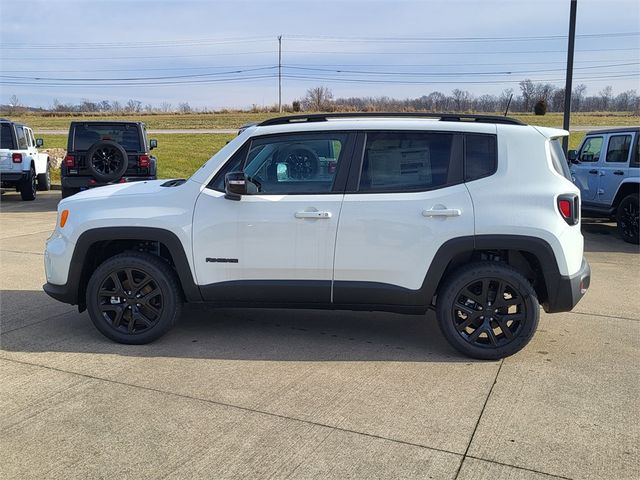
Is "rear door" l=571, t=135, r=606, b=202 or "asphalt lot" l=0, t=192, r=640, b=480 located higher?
"rear door" l=571, t=135, r=606, b=202

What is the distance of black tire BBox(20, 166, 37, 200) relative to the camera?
14820 mm

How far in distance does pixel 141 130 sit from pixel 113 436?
10711 mm

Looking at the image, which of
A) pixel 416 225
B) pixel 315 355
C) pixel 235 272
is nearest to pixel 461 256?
pixel 416 225

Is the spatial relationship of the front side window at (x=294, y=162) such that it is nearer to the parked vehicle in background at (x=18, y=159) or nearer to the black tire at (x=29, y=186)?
the parked vehicle in background at (x=18, y=159)

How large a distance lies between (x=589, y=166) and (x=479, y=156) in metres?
7.60

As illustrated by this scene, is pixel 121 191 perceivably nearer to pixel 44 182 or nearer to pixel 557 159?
pixel 557 159

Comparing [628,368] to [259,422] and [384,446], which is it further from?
[259,422]

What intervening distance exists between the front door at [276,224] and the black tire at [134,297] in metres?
0.30

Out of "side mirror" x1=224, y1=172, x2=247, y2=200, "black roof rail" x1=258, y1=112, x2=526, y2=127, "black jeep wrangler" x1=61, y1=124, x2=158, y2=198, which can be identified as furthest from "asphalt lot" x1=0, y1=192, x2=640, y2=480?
"black jeep wrangler" x1=61, y1=124, x2=158, y2=198

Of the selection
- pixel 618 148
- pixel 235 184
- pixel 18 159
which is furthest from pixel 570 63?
pixel 18 159

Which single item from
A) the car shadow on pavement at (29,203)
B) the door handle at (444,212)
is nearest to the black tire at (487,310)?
the door handle at (444,212)

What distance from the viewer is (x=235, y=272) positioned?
464 cm

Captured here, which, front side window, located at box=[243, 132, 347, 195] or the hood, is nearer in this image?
front side window, located at box=[243, 132, 347, 195]

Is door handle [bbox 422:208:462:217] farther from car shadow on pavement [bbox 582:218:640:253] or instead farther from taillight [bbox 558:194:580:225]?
car shadow on pavement [bbox 582:218:640:253]
